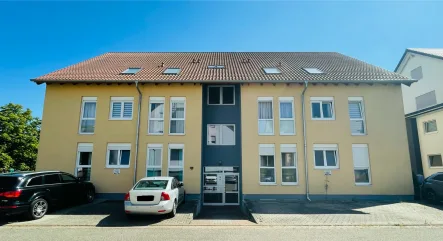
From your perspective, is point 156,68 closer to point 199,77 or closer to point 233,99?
point 199,77

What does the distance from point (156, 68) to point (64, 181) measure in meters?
8.54

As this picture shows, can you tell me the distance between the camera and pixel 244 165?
12.7 metres

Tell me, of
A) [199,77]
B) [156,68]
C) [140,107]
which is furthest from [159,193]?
[156,68]

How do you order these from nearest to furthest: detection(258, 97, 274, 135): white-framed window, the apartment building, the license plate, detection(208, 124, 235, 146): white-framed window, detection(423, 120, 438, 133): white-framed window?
the license plate → the apartment building → detection(258, 97, 274, 135): white-framed window → detection(208, 124, 235, 146): white-framed window → detection(423, 120, 438, 133): white-framed window

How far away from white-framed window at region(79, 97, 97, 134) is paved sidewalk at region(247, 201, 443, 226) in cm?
954

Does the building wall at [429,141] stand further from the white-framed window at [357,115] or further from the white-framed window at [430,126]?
the white-framed window at [357,115]

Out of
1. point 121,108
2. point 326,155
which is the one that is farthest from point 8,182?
point 326,155

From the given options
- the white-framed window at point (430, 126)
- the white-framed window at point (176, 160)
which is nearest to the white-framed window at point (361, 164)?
the white-framed window at point (430, 126)

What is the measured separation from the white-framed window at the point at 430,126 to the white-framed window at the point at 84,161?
812 inches

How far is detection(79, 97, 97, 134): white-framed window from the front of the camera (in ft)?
43.1

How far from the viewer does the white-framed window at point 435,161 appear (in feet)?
47.3

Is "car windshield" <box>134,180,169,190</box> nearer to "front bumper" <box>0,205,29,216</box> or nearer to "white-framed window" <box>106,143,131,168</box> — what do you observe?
"front bumper" <box>0,205,29,216</box>

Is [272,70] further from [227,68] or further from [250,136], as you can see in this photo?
[250,136]

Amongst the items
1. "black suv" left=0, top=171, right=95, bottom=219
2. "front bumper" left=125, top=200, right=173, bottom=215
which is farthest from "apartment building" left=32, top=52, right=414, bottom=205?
"front bumper" left=125, top=200, right=173, bottom=215
